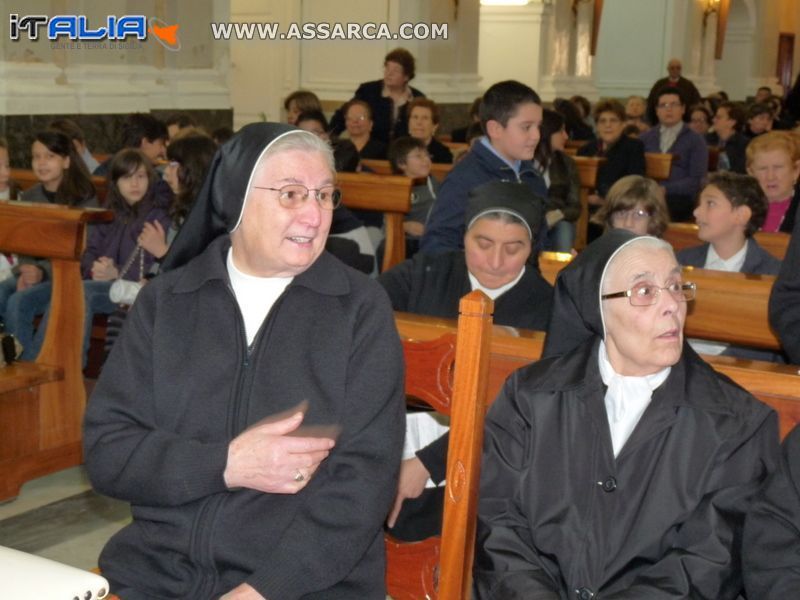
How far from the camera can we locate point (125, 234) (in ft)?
20.4

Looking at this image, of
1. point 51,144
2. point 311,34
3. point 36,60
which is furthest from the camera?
point 311,34

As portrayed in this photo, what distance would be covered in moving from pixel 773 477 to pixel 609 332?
20.2 inches

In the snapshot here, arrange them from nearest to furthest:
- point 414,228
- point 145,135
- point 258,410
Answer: point 258,410 < point 414,228 < point 145,135

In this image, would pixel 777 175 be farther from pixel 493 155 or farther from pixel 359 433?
pixel 359 433

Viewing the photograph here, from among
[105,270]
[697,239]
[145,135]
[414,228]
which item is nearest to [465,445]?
[697,239]

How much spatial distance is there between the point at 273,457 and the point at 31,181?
18.1ft

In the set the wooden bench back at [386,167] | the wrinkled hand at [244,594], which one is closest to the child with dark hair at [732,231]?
the wrinkled hand at [244,594]

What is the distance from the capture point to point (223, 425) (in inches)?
103

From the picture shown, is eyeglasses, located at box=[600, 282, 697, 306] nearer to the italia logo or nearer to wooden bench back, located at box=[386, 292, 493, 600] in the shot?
wooden bench back, located at box=[386, 292, 493, 600]

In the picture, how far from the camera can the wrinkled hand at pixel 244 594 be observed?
246cm

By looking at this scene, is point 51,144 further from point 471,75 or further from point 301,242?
point 471,75

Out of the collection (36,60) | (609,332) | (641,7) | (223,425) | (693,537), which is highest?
(641,7)

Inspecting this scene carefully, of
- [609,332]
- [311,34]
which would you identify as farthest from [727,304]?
[311,34]

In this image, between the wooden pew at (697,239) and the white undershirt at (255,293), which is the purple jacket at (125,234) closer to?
the wooden pew at (697,239)
